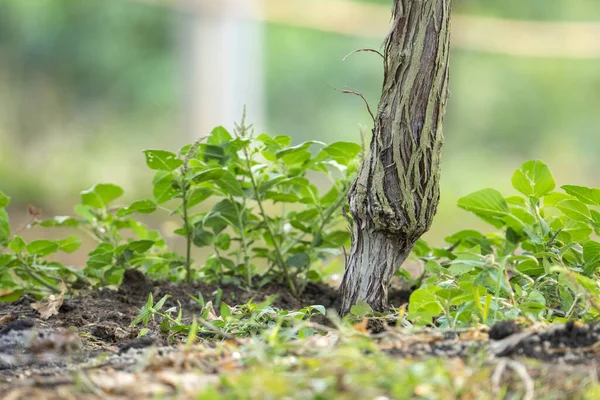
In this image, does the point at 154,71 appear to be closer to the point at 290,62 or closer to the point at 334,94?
Result: the point at 290,62

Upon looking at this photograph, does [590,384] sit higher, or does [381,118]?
[381,118]

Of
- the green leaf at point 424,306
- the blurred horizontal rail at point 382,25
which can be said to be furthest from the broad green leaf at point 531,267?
the blurred horizontal rail at point 382,25

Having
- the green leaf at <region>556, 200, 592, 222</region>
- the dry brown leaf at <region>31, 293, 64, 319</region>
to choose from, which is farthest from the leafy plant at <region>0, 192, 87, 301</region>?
the green leaf at <region>556, 200, 592, 222</region>

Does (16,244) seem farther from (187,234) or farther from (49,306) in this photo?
→ (187,234)

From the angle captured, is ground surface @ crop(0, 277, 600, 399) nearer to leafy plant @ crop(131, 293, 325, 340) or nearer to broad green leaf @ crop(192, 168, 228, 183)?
leafy plant @ crop(131, 293, 325, 340)

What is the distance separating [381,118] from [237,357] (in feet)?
1.83

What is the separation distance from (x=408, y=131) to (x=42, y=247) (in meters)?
0.96

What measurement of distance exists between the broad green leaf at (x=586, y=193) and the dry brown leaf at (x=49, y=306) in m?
1.08

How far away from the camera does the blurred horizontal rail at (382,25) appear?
22.9 ft

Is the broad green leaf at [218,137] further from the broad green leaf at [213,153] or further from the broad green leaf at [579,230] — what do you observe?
the broad green leaf at [579,230]

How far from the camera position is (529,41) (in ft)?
25.7

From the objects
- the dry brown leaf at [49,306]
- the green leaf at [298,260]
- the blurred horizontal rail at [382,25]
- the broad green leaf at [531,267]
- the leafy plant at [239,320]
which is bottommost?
the dry brown leaf at [49,306]

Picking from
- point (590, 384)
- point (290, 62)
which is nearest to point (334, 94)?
point (290, 62)

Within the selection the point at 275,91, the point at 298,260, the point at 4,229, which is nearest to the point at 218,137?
the point at 298,260
